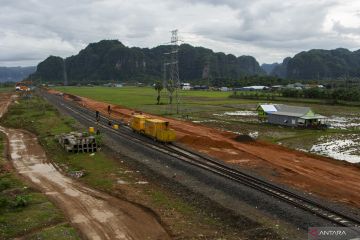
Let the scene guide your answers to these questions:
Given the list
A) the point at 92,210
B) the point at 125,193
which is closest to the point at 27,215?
the point at 92,210

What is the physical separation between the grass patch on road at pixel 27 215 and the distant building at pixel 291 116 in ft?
115

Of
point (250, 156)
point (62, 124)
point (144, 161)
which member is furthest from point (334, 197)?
point (62, 124)

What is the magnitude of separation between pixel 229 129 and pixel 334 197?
96.8 feet

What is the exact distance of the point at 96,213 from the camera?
20219mm

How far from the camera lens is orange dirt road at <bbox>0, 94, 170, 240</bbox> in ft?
58.1

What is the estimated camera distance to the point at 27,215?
19.5 metres

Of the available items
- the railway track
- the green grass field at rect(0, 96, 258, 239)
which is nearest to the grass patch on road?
the green grass field at rect(0, 96, 258, 239)

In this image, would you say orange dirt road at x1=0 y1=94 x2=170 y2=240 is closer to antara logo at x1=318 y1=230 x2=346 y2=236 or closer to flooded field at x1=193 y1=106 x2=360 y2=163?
antara logo at x1=318 y1=230 x2=346 y2=236

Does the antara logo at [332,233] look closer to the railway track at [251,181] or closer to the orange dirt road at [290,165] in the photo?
the railway track at [251,181]

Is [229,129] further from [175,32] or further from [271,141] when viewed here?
[175,32]

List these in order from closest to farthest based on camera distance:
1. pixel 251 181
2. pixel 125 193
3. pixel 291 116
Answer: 1. pixel 125 193
2. pixel 251 181
3. pixel 291 116

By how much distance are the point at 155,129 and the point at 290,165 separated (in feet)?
47.6

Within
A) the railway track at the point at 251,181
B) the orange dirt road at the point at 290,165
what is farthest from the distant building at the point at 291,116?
the railway track at the point at 251,181

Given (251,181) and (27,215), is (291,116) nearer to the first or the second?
(251,181)
